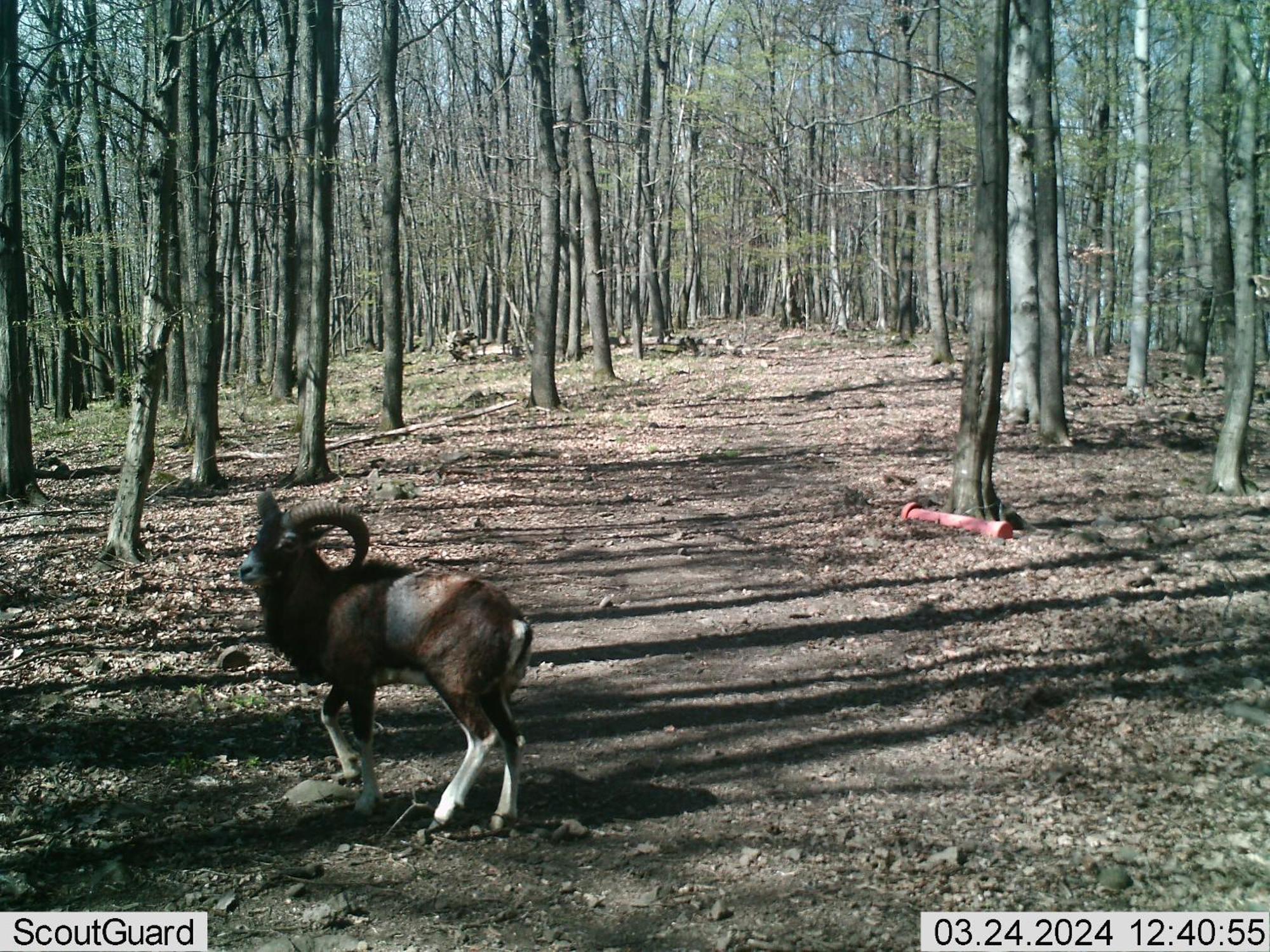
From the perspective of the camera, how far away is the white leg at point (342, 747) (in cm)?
580

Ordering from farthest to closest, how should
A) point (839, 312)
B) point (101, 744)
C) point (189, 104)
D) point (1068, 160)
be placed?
1. point (839, 312)
2. point (1068, 160)
3. point (189, 104)
4. point (101, 744)

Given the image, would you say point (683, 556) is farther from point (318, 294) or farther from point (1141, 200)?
point (1141, 200)

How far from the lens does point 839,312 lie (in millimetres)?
47812

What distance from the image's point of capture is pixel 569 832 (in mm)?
5457

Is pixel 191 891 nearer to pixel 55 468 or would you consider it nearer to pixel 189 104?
pixel 189 104

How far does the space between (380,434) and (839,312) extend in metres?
32.8

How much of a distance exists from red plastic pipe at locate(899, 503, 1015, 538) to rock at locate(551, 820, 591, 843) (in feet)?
24.5

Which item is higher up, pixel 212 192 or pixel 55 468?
pixel 212 192

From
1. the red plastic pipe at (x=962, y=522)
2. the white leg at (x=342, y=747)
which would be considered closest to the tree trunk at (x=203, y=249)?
the white leg at (x=342, y=747)

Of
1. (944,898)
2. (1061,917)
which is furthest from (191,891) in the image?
(1061,917)

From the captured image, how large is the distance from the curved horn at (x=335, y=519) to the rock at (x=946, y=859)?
345cm

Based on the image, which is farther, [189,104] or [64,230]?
[64,230]

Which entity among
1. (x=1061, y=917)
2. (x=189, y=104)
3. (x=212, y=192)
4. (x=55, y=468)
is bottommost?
(x=1061, y=917)

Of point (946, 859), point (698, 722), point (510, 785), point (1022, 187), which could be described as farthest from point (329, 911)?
point (1022, 187)
